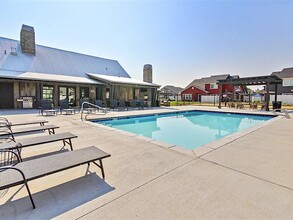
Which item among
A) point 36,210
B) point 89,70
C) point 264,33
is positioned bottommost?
point 36,210

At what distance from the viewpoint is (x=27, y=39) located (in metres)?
15.5

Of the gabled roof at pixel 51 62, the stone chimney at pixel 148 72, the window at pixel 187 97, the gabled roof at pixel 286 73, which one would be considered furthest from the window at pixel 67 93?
the gabled roof at pixel 286 73

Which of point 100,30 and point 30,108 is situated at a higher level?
point 100,30

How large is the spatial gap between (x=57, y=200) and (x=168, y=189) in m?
1.48

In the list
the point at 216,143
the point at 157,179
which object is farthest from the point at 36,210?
the point at 216,143

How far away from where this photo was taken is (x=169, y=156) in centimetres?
368

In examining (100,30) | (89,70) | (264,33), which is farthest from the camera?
(89,70)

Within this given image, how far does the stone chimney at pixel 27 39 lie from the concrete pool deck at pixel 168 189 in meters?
15.8

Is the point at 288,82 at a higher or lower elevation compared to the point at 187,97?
higher

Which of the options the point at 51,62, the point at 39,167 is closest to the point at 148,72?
the point at 51,62

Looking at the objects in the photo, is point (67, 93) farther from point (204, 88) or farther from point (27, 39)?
point (204, 88)

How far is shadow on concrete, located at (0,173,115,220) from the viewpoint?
1.90 metres

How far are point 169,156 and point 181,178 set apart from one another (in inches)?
38.4

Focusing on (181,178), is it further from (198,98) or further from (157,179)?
(198,98)
